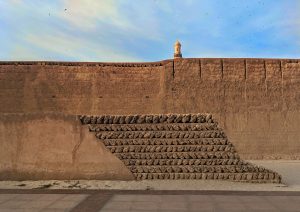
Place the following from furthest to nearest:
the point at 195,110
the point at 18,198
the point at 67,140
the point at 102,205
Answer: the point at 195,110, the point at 67,140, the point at 18,198, the point at 102,205

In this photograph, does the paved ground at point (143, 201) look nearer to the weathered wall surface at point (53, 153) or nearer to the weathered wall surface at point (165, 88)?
the weathered wall surface at point (53, 153)

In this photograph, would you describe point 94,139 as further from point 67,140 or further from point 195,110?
point 195,110

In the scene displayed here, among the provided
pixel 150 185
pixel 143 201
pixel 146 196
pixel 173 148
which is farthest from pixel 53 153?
pixel 143 201

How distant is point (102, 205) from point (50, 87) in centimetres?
1585

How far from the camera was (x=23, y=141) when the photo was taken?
34.3 feet

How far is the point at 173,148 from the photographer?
10.6m

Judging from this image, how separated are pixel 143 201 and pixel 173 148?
2987 mm

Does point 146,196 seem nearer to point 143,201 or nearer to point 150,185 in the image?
point 143,201

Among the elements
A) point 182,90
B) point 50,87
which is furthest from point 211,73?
point 50,87

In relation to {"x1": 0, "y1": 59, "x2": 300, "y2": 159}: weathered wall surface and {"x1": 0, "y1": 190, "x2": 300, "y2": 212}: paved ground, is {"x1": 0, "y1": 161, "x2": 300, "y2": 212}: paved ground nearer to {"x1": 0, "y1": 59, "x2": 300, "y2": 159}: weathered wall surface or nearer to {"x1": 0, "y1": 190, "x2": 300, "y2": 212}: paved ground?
{"x1": 0, "y1": 190, "x2": 300, "y2": 212}: paved ground

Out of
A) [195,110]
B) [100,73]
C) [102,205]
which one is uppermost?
[100,73]

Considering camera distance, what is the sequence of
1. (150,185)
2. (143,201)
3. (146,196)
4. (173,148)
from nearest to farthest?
1. (143,201)
2. (146,196)
3. (150,185)
4. (173,148)

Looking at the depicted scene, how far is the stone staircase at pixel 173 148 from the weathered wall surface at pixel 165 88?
11391 millimetres

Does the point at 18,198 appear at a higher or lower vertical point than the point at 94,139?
lower
